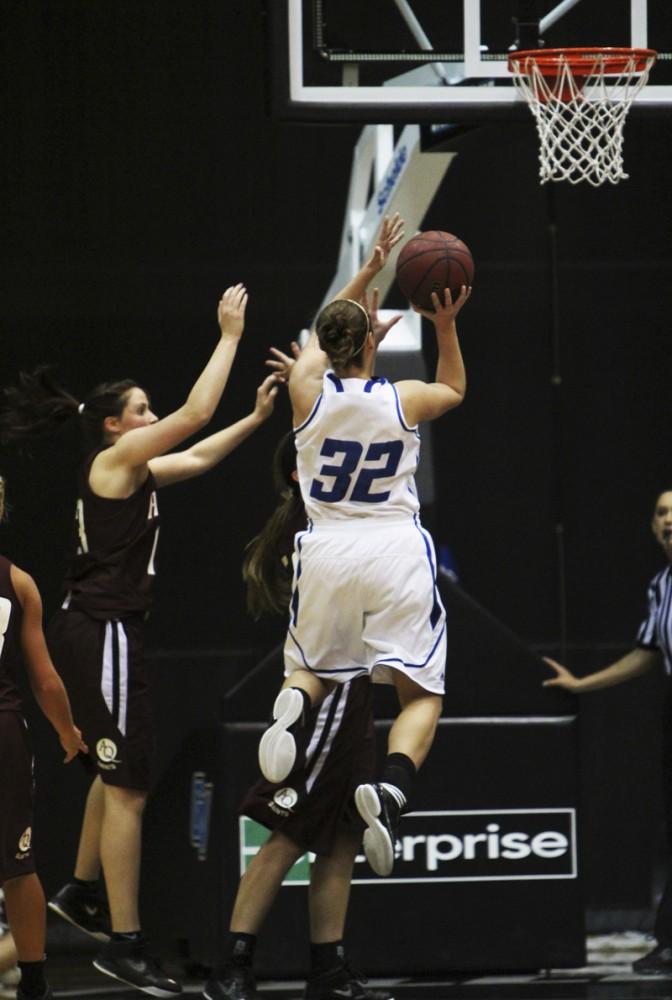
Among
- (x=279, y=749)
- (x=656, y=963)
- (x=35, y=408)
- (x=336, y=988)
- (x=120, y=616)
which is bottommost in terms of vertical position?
(x=656, y=963)

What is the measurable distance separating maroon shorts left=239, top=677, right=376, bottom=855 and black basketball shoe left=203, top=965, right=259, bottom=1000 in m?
0.46

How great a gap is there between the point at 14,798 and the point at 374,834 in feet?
3.86

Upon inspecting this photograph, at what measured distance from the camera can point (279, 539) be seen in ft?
22.5

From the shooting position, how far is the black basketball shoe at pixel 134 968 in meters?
6.42

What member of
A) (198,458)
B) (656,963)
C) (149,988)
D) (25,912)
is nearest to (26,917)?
A: (25,912)

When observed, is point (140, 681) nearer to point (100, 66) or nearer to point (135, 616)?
point (135, 616)

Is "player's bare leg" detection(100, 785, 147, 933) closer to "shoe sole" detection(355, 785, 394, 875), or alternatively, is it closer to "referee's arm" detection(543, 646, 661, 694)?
"shoe sole" detection(355, 785, 394, 875)

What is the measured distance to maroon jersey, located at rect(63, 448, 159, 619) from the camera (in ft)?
22.0

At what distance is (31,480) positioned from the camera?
8773 millimetres

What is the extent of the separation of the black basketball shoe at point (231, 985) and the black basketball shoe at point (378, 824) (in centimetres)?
68

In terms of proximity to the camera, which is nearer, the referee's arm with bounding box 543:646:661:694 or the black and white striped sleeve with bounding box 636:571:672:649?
the referee's arm with bounding box 543:646:661:694

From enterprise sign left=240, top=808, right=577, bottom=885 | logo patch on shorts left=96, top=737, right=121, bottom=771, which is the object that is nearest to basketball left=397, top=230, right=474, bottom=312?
logo patch on shorts left=96, top=737, right=121, bottom=771

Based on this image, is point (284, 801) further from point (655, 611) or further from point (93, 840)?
point (655, 611)

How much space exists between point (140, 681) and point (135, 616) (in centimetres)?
24
